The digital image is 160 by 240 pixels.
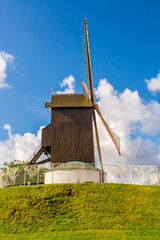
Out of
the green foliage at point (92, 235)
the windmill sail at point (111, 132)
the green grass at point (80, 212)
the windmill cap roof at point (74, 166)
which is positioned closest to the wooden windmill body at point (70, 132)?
the windmill sail at point (111, 132)

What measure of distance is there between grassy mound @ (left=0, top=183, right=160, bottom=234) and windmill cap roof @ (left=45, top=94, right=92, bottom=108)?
11618 mm

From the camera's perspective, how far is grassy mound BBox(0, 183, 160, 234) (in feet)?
54.8

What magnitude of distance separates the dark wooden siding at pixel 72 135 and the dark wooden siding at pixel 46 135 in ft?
2.15

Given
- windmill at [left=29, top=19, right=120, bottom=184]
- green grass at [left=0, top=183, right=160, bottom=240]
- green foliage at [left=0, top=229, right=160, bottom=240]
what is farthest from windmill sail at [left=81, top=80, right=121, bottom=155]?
green foliage at [left=0, top=229, right=160, bottom=240]

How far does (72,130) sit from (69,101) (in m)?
3.72

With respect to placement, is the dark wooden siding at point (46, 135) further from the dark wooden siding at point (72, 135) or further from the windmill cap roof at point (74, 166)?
the windmill cap roof at point (74, 166)

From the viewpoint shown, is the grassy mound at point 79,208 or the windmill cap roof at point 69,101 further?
the windmill cap roof at point 69,101

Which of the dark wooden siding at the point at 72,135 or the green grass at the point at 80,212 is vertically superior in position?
the dark wooden siding at the point at 72,135

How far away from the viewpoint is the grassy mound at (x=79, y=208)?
16.7 metres

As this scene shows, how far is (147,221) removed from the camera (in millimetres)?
17328

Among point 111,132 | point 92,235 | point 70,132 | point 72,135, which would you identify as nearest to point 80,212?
point 92,235

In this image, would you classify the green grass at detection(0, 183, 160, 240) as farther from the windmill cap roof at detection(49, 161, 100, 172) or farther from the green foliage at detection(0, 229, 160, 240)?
the windmill cap roof at detection(49, 161, 100, 172)

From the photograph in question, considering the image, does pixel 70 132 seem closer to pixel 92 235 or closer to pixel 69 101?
pixel 69 101

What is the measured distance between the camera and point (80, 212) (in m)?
17.9
